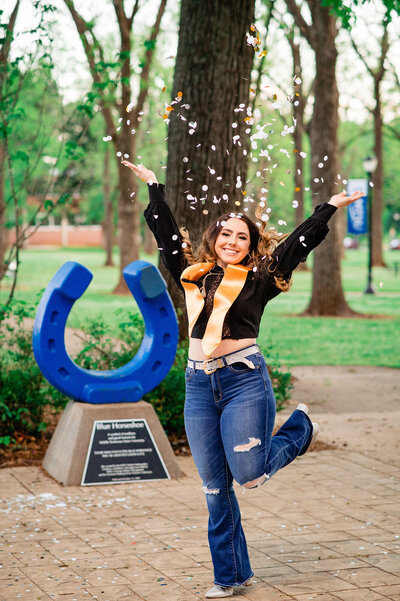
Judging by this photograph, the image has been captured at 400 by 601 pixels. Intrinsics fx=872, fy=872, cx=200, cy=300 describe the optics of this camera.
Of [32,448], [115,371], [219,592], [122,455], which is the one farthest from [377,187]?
[219,592]

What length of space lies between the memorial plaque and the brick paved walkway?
0.13 m

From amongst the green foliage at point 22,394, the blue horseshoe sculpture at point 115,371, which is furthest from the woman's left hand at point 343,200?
the green foliage at point 22,394

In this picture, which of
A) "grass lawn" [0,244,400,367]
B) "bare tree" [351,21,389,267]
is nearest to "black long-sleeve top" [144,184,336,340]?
"grass lawn" [0,244,400,367]

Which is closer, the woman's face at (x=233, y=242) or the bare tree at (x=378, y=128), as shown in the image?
the woman's face at (x=233, y=242)

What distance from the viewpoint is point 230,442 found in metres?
4.01

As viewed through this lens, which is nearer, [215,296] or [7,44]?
[215,296]

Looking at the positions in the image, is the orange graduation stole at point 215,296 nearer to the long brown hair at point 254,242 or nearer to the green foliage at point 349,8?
the long brown hair at point 254,242

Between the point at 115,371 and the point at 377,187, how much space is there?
33857 mm

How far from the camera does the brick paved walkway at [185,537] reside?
14.2 feet

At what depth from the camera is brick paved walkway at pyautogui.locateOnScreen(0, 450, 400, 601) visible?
434cm

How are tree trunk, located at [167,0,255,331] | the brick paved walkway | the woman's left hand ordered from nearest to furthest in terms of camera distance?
the woman's left hand → the brick paved walkway → tree trunk, located at [167,0,255,331]

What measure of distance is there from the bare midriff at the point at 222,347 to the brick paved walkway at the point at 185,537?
1179mm

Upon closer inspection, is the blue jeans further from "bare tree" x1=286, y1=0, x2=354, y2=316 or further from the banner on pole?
the banner on pole

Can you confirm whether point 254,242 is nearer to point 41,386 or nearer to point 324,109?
point 41,386
